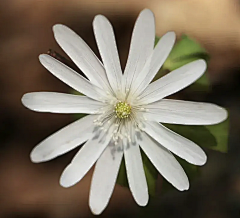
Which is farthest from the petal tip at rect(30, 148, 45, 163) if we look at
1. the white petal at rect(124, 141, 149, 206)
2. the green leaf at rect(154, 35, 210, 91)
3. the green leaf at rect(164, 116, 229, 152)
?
the green leaf at rect(154, 35, 210, 91)

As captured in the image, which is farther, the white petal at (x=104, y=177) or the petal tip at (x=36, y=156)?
the white petal at (x=104, y=177)

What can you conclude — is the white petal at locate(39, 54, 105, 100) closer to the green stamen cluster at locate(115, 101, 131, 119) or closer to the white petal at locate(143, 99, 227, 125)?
the green stamen cluster at locate(115, 101, 131, 119)

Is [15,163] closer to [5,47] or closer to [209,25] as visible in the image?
[5,47]

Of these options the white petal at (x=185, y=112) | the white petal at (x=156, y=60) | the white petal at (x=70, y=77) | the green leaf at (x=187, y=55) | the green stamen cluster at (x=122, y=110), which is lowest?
the white petal at (x=185, y=112)

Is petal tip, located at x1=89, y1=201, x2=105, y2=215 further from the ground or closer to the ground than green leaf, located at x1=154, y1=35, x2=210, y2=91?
closer to the ground

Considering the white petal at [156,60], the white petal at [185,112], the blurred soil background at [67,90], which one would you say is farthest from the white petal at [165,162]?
the blurred soil background at [67,90]

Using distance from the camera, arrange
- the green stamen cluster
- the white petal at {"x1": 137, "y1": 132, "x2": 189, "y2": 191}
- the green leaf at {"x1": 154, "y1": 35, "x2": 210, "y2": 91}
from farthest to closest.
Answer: the green leaf at {"x1": 154, "y1": 35, "x2": 210, "y2": 91}
the green stamen cluster
the white petal at {"x1": 137, "y1": 132, "x2": 189, "y2": 191}

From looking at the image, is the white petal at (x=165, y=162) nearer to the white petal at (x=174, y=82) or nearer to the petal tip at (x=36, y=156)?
the white petal at (x=174, y=82)
